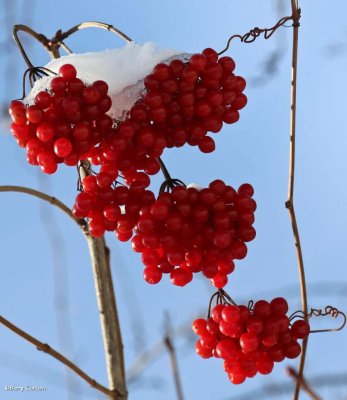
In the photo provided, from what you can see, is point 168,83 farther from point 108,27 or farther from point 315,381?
point 315,381

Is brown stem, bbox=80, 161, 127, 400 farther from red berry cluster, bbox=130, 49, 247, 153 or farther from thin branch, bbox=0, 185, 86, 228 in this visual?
red berry cluster, bbox=130, 49, 247, 153

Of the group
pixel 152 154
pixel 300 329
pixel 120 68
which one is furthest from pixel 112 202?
pixel 300 329

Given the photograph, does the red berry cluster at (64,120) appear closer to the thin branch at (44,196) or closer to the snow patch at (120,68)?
the snow patch at (120,68)

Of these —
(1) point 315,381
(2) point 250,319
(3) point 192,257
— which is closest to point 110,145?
(3) point 192,257

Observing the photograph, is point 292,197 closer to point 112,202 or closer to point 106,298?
point 112,202

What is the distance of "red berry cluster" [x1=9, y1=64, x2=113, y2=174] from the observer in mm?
880

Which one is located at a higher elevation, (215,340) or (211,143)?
(211,143)

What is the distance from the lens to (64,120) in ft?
2.94

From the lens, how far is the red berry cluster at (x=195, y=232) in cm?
88

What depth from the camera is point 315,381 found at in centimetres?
104

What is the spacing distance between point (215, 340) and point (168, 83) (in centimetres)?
35

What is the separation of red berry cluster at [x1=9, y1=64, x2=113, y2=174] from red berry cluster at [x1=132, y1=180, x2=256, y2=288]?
0.40 ft

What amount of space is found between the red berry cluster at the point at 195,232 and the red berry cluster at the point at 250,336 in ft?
0.18

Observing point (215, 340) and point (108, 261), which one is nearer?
point (215, 340)
